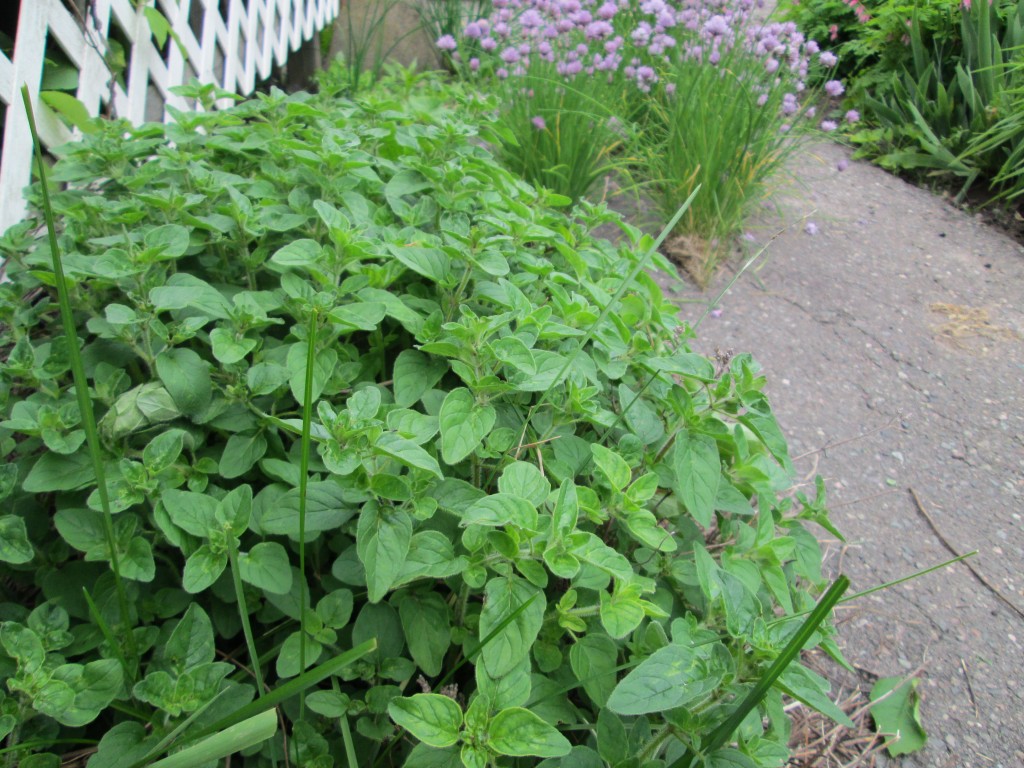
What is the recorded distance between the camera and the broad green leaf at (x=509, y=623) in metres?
0.86

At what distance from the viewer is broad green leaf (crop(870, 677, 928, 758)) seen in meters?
1.33

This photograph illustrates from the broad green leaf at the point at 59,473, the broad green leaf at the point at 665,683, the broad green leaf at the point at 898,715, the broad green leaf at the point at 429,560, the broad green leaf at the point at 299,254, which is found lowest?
the broad green leaf at the point at 898,715

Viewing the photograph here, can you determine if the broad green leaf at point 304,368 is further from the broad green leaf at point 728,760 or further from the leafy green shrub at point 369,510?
the broad green leaf at point 728,760

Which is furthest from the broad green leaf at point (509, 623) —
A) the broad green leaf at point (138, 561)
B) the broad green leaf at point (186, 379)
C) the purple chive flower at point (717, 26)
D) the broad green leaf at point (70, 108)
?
the purple chive flower at point (717, 26)

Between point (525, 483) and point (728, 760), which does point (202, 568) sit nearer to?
point (525, 483)

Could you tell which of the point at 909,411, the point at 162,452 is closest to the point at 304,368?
the point at 162,452

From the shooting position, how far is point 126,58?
6.89ft

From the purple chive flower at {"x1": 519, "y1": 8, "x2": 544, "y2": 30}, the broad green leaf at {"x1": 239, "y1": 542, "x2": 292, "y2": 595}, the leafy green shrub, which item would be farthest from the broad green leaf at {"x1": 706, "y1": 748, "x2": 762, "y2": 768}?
the purple chive flower at {"x1": 519, "y1": 8, "x2": 544, "y2": 30}

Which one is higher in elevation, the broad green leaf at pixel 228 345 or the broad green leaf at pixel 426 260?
the broad green leaf at pixel 426 260

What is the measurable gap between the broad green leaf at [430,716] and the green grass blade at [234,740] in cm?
20

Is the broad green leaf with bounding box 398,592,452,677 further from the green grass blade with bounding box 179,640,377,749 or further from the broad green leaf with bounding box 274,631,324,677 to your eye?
the green grass blade with bounding box 179,640,377,749

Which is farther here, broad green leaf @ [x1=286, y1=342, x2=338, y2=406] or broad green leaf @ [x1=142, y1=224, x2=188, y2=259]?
broad green leaf @ [x1=142, y1=224, x2=188, y2=259]

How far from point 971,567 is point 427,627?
1557mm

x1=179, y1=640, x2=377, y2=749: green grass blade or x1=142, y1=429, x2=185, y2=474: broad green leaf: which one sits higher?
x1=179, y1=640, x2=377, y2=749: green grass blade
